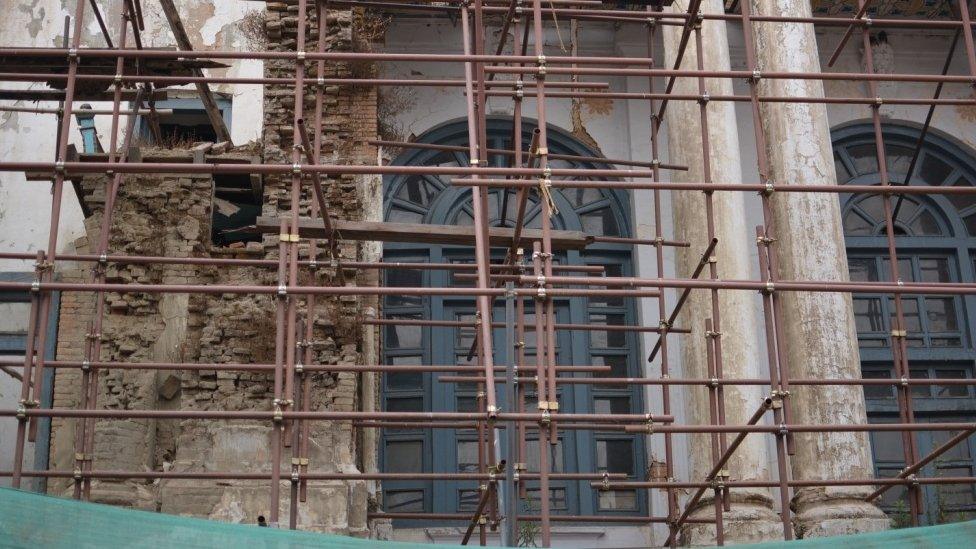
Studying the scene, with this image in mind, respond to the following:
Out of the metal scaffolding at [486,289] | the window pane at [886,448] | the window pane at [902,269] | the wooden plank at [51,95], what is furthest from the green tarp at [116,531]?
the window pane at [902,269]

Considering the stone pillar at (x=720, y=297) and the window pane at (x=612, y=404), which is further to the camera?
the window pane at (x=612, y=404)

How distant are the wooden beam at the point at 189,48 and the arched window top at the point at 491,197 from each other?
235 centimetres

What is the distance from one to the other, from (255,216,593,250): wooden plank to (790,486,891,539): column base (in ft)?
12.0

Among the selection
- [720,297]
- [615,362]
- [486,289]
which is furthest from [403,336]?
[486,289]

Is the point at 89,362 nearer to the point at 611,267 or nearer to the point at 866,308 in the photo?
the point at 611,267

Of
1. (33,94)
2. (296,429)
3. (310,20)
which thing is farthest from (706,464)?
(33,94)

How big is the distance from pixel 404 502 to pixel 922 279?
23.0 feet

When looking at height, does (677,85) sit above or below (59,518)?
above

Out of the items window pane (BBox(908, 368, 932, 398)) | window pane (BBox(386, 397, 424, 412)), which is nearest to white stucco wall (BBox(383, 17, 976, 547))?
window pane (BBox(908, 368, 932, 398))

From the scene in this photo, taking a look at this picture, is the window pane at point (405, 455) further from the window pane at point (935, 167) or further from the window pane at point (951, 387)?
the window pane at point (935, 167)

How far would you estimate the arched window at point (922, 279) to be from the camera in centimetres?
1485

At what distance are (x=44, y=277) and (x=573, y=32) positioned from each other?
7961 mm

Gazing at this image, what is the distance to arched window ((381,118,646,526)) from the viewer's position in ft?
46.6

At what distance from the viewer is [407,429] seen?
562 inches
